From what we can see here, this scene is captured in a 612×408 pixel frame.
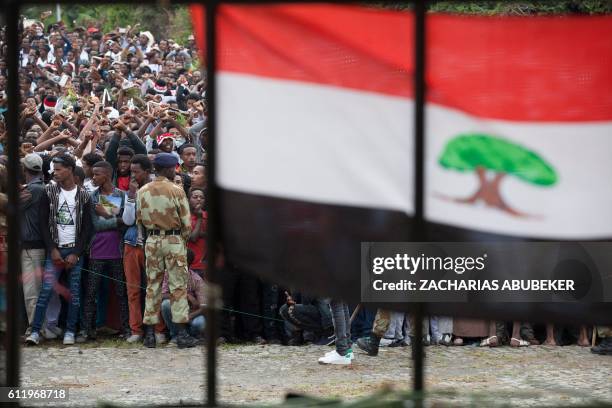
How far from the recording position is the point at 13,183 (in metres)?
4.55

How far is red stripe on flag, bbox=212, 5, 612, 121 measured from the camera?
4.59m

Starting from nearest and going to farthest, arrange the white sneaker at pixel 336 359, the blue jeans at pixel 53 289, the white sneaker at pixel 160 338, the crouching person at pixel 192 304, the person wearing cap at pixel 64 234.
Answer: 1. the white sneaker at pixel 336 359
2. the person wearing cap at pixel 64 234
3. the crouching person at pixel 192 304
4. the blue jeans at pixel 53 289
5. the white sneaker at pixel 160 338

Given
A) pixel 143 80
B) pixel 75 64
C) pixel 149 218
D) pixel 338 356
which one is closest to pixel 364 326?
pixel 338 356

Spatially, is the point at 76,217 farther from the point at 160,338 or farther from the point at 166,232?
the point at 160,338

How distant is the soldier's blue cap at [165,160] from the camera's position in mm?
11258

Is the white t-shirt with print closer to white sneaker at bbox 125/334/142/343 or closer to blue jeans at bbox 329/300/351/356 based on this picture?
white sneaker at bbox 125/334/142/343

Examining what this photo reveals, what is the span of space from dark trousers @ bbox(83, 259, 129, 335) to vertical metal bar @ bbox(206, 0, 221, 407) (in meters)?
7.60

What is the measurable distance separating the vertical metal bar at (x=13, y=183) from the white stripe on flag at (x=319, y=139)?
82 cm

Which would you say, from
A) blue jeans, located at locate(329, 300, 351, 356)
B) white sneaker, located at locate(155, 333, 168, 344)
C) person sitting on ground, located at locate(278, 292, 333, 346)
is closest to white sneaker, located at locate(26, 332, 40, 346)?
white sneaker, located at locate(155, 333, 168, 344)

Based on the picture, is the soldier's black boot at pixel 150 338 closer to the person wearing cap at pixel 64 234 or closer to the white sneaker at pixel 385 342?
the person wearing cap at pixel 64 234

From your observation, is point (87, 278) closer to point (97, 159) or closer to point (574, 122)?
Result: point (97, 159)

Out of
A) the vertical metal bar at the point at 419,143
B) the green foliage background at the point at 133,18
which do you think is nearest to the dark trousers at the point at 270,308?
the vertical metal bar at the point at 419,143

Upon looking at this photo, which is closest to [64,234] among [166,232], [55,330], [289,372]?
[55,330]

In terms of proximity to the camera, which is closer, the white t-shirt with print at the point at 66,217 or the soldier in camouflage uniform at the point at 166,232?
the soldier in camouflage uniform at the point at 166,232
